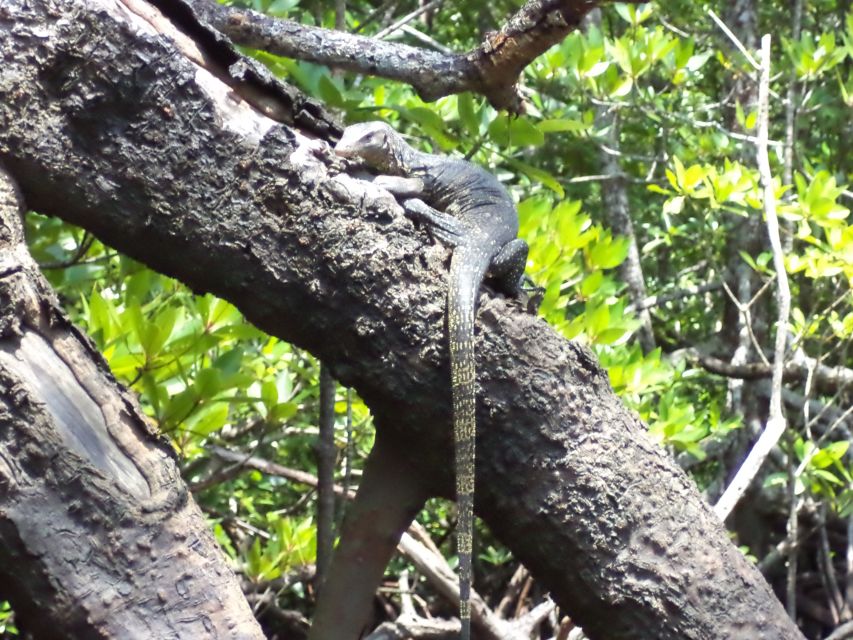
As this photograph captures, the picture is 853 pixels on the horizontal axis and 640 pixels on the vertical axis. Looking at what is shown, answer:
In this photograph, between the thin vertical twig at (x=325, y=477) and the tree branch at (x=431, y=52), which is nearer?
the tree branch at (x=431, y=52)

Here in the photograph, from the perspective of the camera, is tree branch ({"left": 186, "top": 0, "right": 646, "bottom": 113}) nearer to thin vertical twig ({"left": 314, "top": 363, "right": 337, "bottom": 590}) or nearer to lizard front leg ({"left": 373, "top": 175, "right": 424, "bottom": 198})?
lizard front leg ({"left": 373, "top": 175, "right": 424, "bottom": 198})

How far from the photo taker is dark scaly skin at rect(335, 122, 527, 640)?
5.53 ft

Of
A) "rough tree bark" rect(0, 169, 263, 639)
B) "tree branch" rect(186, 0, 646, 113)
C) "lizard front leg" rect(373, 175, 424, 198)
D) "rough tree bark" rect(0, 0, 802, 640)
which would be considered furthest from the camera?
"lizard front leg" rect(373, 175, 424, 198)

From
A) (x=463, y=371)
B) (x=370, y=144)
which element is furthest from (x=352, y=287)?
(x=370, y=144)

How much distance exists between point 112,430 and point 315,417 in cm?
226

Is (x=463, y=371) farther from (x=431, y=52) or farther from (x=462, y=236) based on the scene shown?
(x=431, y=52)

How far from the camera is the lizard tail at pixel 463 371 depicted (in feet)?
5.49

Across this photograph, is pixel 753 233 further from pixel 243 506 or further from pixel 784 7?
pixel 243 506

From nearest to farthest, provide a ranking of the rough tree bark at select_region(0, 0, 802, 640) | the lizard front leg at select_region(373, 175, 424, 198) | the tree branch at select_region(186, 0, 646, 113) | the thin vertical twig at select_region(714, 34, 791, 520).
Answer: the rough tree bark at select_region(0, 0, 802, 640) < the tree branch at select_region(186, 0, 646, 113) < the lizard front leg at select_region(373, 175, 424, 198) < the thin vertical twig at select_region(714, 34, 791, 520)

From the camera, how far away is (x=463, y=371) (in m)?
1.67

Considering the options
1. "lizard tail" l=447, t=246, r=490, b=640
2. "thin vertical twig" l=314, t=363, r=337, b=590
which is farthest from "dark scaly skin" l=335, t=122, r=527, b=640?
"thin vertical twig" l=314, t=363, r=337, b=590

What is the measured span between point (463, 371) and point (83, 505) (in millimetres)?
654

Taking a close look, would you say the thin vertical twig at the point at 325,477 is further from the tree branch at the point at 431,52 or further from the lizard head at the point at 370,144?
the tree branch at the point at 431,52

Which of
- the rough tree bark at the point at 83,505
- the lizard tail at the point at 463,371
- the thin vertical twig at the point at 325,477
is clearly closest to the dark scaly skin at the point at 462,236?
the lizard tail at the point at 463,371
